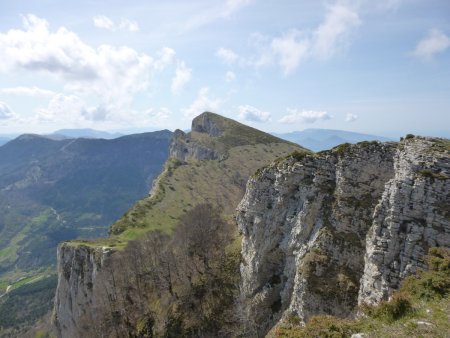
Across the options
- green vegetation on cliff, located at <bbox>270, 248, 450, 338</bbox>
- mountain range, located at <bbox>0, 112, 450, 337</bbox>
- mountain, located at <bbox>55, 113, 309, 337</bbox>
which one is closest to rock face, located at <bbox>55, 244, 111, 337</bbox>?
mountain, located at <bbox>55, 113, 309, 337</bbox>

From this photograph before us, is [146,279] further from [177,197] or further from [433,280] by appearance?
[177,197]

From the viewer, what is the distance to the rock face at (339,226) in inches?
1414

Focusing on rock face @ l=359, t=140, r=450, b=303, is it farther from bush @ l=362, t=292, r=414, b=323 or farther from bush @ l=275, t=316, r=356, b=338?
bush @ l=275, t=316, r=356, b=338

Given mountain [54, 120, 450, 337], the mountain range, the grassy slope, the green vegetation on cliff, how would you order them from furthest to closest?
the grassy slope < mountain [54, 120, 450, 337] < the mountain range < the green vegetation on cliff

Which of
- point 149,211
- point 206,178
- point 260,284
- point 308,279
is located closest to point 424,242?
point 308,279

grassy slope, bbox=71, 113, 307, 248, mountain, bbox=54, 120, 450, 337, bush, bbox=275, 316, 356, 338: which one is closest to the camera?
bush, bbox=275, 316, 356, 338

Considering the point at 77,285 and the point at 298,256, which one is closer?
the point at 298,256

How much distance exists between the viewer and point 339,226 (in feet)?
149

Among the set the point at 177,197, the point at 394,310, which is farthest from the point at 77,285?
the point at 394,310

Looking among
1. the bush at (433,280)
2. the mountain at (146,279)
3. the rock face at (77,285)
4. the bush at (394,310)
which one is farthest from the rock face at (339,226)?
the rock face at (77,285)

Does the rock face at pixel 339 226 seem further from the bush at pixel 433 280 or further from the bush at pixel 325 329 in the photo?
the bush at pixel 325 329

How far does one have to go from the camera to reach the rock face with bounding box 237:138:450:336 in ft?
118

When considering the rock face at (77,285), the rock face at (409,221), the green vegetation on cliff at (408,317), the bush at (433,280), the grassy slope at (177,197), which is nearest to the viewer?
the green vegetation on cliff at (408,317)

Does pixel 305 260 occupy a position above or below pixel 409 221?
below
